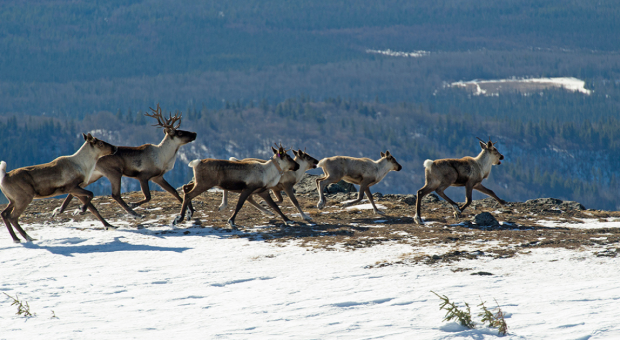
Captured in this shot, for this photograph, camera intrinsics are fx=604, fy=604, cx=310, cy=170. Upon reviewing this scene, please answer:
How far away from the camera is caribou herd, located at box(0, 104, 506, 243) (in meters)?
14.0

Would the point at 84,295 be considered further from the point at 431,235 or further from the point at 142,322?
the point at 431,235

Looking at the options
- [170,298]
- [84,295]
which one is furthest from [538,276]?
[84,295]

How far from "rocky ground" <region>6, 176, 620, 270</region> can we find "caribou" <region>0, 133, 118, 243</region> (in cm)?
163

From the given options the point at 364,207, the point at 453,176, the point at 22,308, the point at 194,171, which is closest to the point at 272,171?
the point at 194,171

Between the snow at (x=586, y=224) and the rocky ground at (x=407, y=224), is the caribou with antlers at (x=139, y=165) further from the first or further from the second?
the snow at (x=586, y=224)

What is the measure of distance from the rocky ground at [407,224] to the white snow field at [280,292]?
0.55 metres

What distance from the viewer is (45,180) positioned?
14.1 metres

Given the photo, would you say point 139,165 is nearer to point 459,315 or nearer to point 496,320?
point 459,315

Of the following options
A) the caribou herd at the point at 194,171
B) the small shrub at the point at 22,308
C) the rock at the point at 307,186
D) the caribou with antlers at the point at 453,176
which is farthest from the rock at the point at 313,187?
the small shrub at the point at 22,308

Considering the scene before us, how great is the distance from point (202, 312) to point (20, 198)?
6.97 metres

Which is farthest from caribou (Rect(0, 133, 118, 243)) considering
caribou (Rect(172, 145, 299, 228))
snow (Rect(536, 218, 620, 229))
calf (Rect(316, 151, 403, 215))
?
snow (Rect(536, 218, 620, 229))

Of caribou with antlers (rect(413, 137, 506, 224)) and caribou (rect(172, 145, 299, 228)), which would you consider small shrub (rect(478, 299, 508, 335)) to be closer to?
caribou (rect(172, 145, 299, 228))

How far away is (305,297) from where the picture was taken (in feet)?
31.8

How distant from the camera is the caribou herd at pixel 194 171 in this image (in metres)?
14.0
